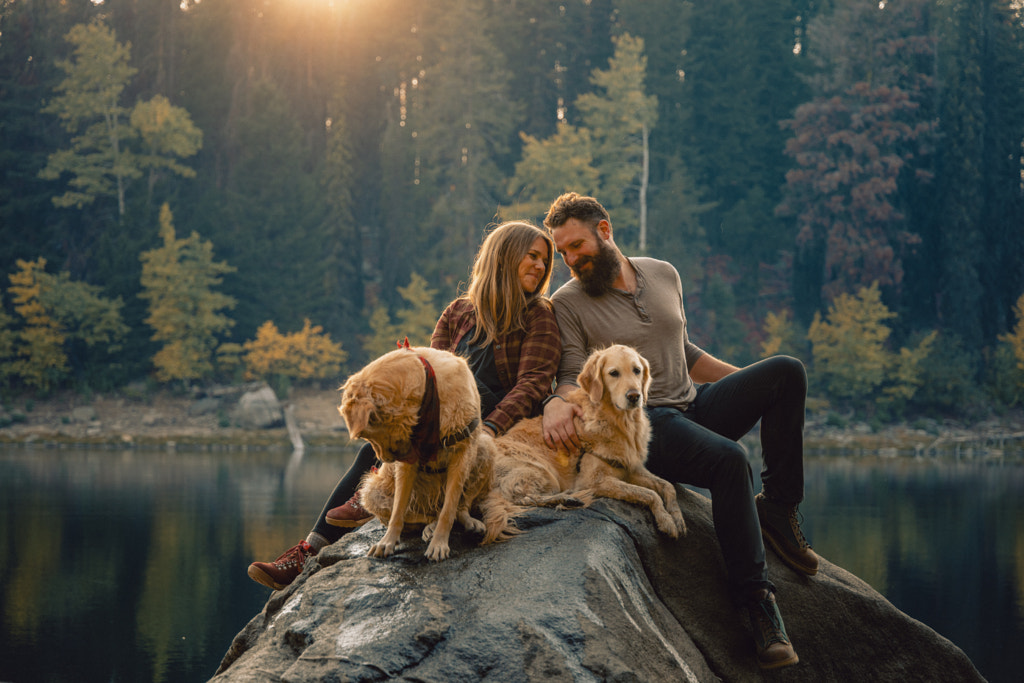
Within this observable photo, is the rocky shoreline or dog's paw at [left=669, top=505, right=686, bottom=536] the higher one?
dog's paw at [left=669, top=505, right=686, bottom=536]

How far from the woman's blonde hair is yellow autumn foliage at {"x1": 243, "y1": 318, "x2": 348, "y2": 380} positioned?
89.1 feet

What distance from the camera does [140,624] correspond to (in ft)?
31.5

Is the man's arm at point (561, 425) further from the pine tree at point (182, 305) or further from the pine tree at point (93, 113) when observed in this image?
the pine tree at point (93, 113)

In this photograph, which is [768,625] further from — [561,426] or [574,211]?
[574,211]

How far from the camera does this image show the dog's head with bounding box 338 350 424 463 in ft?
11.1

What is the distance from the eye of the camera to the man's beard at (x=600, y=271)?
4859 millimetres

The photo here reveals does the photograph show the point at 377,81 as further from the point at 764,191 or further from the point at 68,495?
the point at 68,495

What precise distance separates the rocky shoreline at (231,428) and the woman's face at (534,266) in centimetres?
2325

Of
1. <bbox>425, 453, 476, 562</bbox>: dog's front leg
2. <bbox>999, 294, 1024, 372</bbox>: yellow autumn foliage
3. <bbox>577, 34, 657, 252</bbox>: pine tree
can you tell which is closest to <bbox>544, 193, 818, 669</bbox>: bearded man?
<bbox>425, 453, 476, 562</bbox>: dog's front leg

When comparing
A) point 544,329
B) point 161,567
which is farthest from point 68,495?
point 544,329

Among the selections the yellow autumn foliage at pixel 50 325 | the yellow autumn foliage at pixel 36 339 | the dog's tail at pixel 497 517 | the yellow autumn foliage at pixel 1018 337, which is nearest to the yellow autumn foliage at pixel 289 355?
the yellow autumn foliage at pixel 50 325

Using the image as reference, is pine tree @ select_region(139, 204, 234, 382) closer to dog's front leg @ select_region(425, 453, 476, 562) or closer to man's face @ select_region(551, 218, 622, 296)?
man's face @ select_region(551, 218, 622, 296)

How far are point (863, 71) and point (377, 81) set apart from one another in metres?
19.0

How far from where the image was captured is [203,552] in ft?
41.1
